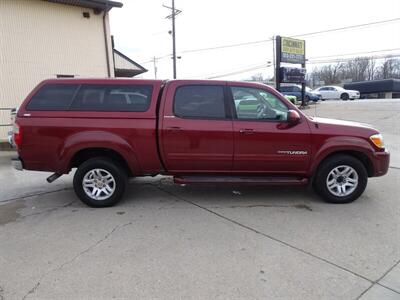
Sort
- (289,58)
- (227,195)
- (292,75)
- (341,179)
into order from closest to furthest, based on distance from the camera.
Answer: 1. (341,179)
2. (227,195)
3. (292,75)
4. (289,58)

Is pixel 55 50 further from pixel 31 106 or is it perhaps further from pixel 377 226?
pixel 377 226

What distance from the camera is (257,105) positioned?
531cm

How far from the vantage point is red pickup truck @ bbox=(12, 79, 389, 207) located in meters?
5.11

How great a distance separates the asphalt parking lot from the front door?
63 cm

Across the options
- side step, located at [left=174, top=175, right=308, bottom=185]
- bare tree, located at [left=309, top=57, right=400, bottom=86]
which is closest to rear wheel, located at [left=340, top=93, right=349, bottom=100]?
side step, located at [left=174, top=175, right=308, bottom=185]

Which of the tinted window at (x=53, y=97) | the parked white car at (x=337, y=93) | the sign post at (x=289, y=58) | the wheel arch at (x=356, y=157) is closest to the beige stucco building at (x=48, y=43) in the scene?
the tinted window at (x=53, y=97)

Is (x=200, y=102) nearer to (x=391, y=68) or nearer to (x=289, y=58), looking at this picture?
(x=289, y=58)

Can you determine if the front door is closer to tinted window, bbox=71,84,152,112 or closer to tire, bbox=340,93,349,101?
tinted window, bbox=71,84,152,112

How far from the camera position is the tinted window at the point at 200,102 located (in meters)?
5.20

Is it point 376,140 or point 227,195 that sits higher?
point 376,140

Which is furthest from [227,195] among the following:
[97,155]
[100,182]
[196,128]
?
[97,155]

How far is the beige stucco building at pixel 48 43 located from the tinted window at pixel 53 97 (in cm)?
907

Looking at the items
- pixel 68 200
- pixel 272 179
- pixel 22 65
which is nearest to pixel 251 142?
pixel 272 179

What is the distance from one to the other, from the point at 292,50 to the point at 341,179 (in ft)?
64.1
